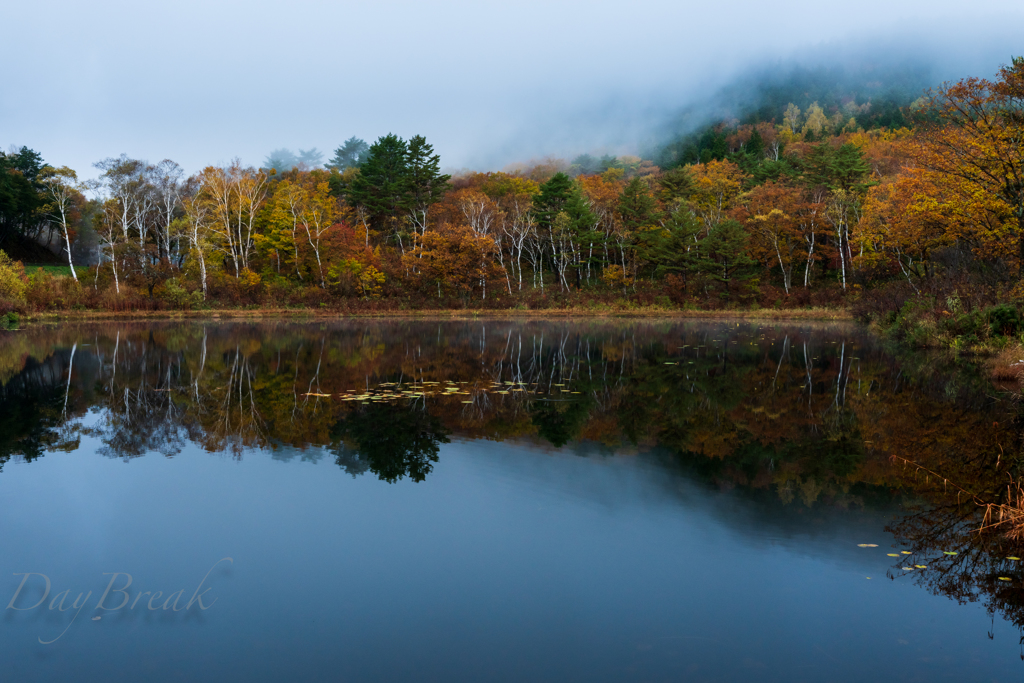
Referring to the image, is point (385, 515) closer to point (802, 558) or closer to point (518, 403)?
point (802, 558)

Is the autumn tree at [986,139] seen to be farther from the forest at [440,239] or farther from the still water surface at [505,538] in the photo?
the forest at [440,239]

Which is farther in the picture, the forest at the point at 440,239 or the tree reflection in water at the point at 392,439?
the forest at the point at 440,239

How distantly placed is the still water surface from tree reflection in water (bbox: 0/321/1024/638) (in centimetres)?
7

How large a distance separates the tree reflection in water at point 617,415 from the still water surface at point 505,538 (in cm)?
7

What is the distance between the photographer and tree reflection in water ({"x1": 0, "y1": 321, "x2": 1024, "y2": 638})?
7055mm

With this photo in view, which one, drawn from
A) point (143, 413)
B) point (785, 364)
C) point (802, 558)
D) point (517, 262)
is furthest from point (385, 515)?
point (517, 262)

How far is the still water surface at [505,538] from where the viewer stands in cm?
407

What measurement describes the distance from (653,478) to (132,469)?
255 inches

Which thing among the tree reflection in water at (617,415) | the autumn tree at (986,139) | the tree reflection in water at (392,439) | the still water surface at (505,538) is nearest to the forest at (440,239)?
the autumn tree at (986,139)

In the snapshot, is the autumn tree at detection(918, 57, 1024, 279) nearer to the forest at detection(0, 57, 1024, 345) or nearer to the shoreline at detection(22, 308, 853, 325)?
the forest at detection(0, 57, 1024, 345)

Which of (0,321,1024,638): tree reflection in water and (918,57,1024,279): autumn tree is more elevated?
(918,57,1024,279): autumn tree

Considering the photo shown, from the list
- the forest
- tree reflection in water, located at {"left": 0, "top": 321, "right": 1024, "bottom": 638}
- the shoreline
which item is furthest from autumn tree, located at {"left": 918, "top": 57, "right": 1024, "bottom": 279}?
the shoreline

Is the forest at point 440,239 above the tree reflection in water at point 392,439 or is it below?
above

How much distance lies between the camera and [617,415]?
1136cm
